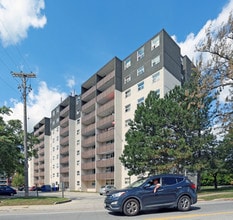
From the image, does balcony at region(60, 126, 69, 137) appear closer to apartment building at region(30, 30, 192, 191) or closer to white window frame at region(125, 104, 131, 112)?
apartment building at region(30, 30, 192, 191)

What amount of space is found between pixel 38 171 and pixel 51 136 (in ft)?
62.9

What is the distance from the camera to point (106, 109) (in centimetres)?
5559

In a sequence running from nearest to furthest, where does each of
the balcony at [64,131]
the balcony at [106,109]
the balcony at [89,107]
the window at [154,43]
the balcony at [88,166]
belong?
the window at [154,43]
the balcony at [106,109]
the balcony at [88,166]
the balcony at [89,107]
the balcony at [64,131]

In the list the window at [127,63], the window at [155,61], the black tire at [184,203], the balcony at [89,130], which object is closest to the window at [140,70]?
the window at [155,61]

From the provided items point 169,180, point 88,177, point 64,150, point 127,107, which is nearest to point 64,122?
point 64,150

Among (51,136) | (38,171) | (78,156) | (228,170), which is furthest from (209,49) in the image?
(38,171)

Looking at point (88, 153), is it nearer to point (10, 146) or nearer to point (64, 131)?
point (64, 131)

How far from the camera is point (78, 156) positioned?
6994cm

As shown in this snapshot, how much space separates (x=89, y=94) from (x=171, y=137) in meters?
33.6

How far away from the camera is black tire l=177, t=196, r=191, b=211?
1405 cm

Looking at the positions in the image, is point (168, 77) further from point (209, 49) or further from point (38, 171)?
point (38, 171)

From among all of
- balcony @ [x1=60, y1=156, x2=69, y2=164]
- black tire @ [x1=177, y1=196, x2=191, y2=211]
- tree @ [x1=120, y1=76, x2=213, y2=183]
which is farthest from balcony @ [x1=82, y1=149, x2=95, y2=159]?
black tire @ [x1=177, y1=196, x2=191, y2=211]

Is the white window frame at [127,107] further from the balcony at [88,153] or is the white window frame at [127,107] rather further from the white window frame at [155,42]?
the balcony at [88,153]

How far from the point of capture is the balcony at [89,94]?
204 ft
